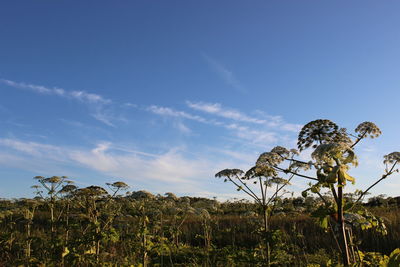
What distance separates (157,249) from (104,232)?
65.7 inches

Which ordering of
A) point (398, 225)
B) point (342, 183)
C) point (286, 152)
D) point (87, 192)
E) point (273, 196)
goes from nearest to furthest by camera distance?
point (342, 183), point (286, 152), point (273, 196), point (87, 192), point (398, 225)

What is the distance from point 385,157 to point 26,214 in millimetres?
10697

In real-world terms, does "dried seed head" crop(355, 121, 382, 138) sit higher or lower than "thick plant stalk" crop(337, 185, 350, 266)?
higher

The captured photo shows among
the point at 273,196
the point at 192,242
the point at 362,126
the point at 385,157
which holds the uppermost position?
the point at 362,126

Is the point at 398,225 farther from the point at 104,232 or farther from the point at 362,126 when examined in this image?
the point at 104,232

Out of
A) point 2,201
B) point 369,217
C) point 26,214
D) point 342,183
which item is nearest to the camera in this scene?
point 342,183

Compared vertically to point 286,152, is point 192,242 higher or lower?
lower

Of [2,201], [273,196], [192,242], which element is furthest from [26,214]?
[2,201]

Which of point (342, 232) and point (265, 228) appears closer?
point (342, 232)

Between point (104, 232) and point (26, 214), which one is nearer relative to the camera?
point (104, 232)

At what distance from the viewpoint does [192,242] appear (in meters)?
15.2

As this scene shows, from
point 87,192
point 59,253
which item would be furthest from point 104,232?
point 59,253

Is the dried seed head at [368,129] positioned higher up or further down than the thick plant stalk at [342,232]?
higher up

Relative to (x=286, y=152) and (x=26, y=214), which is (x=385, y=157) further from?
(x=26, y=214)
